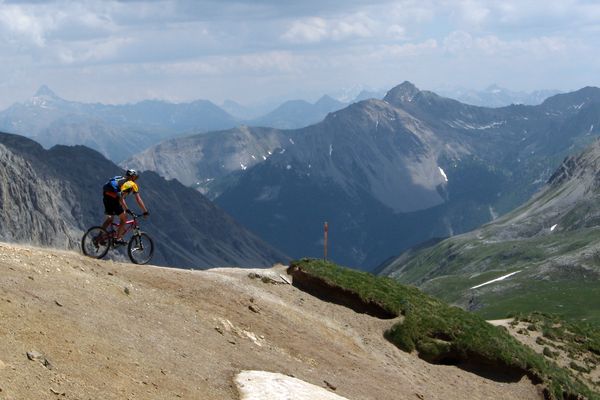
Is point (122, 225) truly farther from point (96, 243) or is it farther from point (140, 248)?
point (140, 248)

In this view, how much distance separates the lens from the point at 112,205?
32.9m

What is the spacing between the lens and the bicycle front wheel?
3506cm

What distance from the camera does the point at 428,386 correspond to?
3322 cm

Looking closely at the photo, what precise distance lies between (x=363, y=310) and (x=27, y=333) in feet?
71.9

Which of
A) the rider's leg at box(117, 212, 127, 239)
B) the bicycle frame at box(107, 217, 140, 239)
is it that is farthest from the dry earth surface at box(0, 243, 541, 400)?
the bicycle frame at box(107, 217, 140, 239)

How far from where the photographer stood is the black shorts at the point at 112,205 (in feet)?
108

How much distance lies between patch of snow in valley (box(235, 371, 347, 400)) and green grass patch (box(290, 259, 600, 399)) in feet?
39.9

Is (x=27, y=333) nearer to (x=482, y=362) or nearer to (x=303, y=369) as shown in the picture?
(x=303, y=369)

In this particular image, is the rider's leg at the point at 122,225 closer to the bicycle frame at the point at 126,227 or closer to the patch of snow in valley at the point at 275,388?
the bicycle frame at the point at 126,227

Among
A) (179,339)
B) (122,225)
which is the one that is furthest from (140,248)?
(179,339)

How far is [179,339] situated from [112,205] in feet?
30.9

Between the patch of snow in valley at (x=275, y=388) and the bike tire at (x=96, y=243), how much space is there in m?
11.8

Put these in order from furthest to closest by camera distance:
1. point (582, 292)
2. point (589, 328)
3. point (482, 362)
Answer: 1. point (582, 292)
2. point (589, 328)
3. point (482, 362)

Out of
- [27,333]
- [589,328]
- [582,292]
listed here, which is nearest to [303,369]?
[27,333]
